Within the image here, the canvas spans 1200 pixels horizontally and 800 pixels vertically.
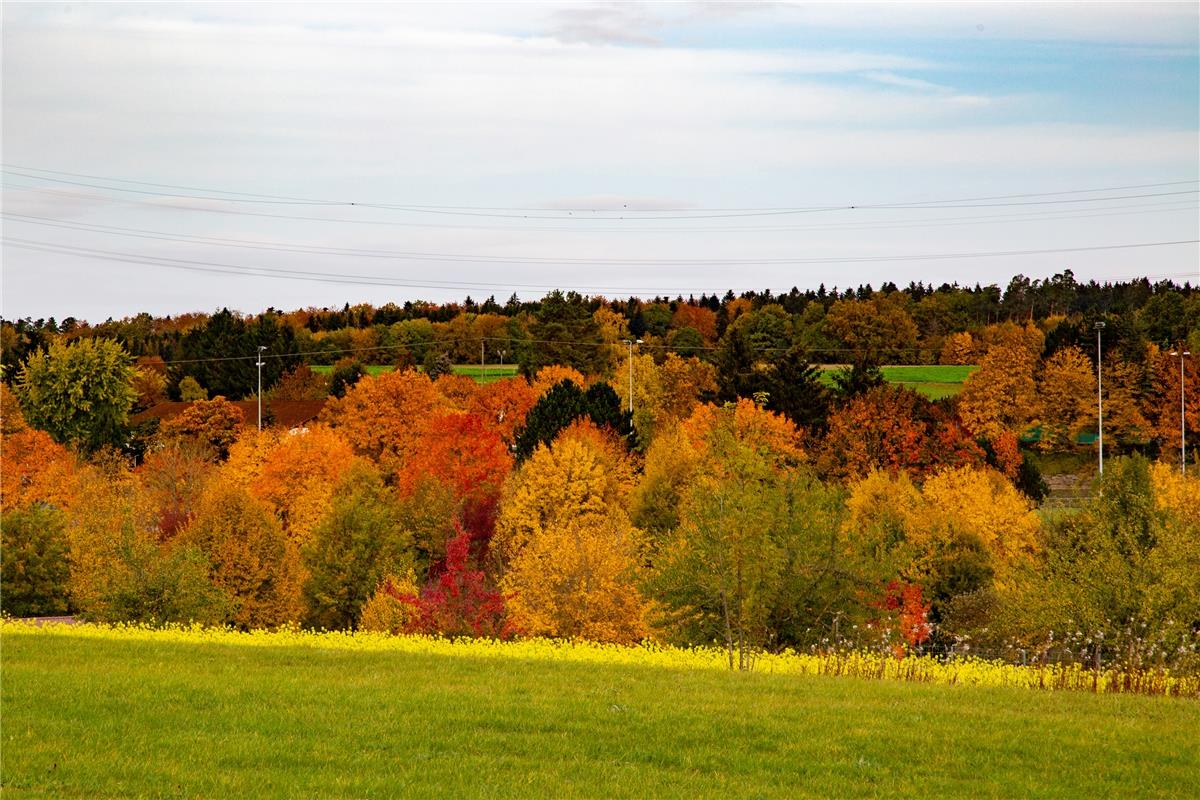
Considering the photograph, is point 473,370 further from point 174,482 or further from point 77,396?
point 174,482

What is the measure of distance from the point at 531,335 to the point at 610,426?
83.3 meters

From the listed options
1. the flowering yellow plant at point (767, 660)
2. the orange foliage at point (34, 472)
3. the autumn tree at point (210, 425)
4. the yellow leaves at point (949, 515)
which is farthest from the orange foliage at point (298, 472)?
the flowering yellow plant at point (767, 660)

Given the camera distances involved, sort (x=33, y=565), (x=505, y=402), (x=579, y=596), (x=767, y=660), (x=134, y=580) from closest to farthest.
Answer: (x=767, y=660), (x=134, y=580), (x=579, y=596), (x=33, y=565), (x=505, y=402)

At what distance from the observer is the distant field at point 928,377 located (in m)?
144

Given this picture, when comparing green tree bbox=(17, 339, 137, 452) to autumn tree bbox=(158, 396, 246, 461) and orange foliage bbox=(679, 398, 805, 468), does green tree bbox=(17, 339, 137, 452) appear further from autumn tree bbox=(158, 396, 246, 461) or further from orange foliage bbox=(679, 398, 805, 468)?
orange foliage bbox=(679, 398, 805, 468)

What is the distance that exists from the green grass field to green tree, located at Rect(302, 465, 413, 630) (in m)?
35.5

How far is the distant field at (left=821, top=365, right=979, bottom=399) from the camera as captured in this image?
143750 millimetres

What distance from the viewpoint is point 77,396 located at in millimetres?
103938

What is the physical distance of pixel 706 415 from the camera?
3509 inches

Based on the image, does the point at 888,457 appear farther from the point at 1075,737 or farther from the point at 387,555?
the point at 1075,737

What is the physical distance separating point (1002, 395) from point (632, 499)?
2302 inches

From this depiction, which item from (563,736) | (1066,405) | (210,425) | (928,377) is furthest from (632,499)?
(928,377)

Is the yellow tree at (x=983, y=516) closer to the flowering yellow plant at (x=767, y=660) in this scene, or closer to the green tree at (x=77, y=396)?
the flowering yellow plant at (x=767, y=660)

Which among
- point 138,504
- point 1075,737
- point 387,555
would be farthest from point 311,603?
point 1075,737
